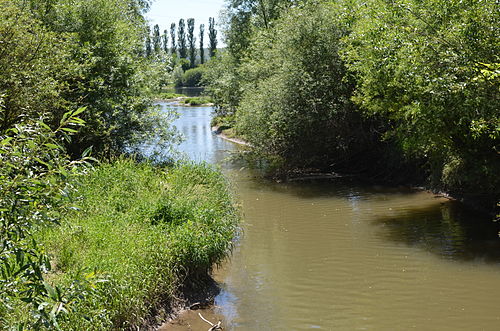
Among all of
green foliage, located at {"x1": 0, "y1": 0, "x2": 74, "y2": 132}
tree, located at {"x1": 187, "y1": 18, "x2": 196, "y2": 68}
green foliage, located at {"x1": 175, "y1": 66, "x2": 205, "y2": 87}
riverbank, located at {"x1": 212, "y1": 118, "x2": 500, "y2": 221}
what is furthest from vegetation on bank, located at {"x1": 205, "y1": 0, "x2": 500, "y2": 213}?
tree, located at {"x1": 187, "y1": 18, "x2": 196, "y2": 68}

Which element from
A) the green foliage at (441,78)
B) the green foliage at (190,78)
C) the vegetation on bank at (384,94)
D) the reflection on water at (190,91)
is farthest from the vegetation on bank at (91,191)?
the green foliage at (190,78)

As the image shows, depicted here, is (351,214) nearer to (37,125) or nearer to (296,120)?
(296,120)

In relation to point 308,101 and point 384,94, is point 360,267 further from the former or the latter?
point 308,101

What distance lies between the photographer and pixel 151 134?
57.8 feet

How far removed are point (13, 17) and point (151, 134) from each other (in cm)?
571

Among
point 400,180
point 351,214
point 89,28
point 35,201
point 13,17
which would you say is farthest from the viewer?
point 400,180

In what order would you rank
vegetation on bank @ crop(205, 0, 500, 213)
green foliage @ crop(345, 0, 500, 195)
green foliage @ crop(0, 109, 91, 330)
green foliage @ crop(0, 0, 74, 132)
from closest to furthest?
green foliage @ crop(0, 109, 91, 330)
green foliage @ crop(345, 0, 500, 195)
vegetation on bank @ crop(205, 0, 500, 213)
green foliage @ crop(0, 0, 74, 132)

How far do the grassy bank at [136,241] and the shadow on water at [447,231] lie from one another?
4.93 metres

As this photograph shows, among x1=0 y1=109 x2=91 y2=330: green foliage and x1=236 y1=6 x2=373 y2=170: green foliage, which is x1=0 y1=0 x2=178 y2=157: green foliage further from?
x1=0 y1=109 x2=91 y2=330: green foliage

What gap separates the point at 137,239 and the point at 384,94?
1028 cm

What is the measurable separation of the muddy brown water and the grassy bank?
0.83m

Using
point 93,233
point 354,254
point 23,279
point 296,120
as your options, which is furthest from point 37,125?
point 296,120

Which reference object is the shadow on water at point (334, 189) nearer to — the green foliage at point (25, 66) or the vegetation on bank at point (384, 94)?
the vegetation on bank at point (384, 94)

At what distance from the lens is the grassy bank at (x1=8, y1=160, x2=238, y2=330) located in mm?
7305
